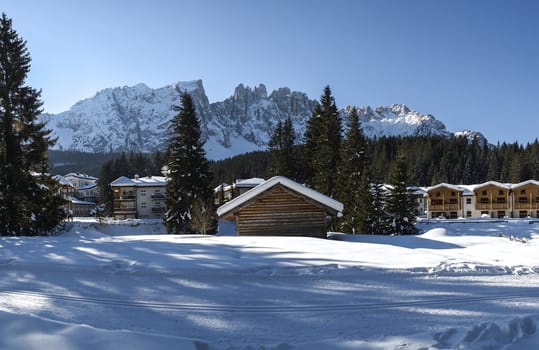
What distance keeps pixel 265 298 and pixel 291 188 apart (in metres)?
10.4

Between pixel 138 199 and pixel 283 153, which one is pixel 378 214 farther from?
pixel 138 199

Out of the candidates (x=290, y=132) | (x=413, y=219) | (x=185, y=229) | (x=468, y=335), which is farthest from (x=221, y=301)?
(x=290, y=132)

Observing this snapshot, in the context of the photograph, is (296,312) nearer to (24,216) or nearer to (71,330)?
(71,330)

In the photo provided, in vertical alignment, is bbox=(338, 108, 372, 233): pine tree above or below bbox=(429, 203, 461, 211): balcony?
above

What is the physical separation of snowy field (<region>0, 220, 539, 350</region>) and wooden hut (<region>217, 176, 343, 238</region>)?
506 cm

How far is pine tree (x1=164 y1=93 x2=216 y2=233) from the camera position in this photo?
3219 centimetres

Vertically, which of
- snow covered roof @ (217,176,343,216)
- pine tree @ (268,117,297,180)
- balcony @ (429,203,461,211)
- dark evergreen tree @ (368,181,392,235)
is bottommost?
balcony @ (429,203,461,211)

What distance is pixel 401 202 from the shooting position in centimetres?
3259

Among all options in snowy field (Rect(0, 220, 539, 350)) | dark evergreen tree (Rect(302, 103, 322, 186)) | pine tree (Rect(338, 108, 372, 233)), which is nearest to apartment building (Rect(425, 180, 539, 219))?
dark evergreen tree (Rect(302, 103, 322, 186))

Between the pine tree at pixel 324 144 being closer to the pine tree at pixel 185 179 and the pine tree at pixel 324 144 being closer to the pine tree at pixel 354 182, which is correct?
the pine tree at pixel 354 182

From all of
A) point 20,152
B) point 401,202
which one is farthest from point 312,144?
point 20,152

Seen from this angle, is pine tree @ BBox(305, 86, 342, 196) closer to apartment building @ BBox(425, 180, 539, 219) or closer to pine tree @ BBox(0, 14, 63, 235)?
pine tree @ BBox(0, 14, 63, 235)

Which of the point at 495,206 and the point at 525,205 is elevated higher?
the point at 525,205

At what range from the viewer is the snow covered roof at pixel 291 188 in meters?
17.7
